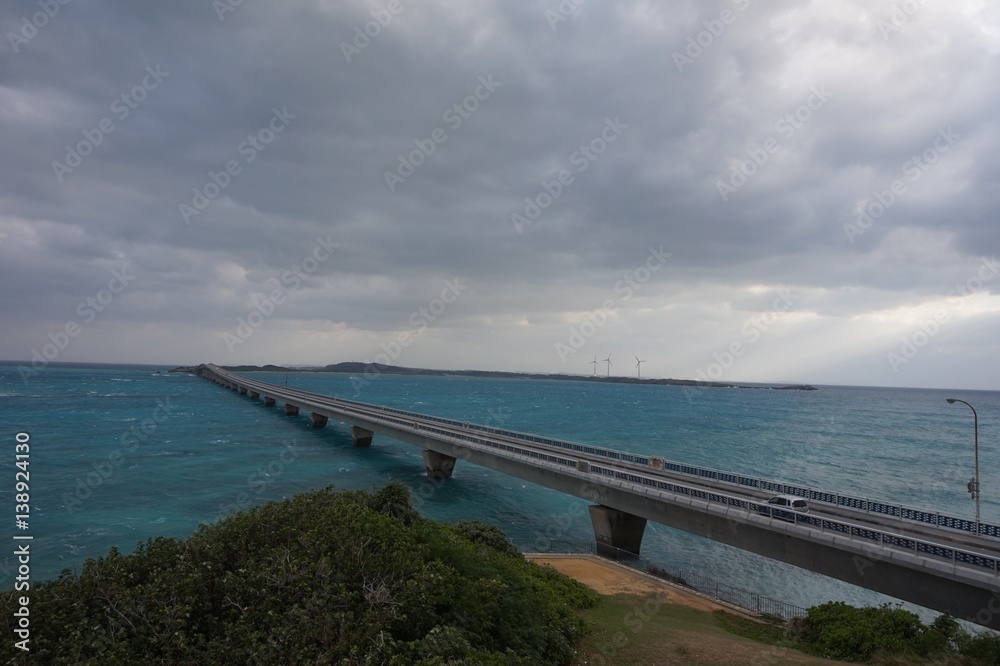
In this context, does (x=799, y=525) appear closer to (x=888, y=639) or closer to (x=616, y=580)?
(x=888, y=639)

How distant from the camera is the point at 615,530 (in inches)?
1494

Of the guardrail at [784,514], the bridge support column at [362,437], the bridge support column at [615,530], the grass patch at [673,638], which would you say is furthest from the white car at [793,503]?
the bridge support column at [362,437]

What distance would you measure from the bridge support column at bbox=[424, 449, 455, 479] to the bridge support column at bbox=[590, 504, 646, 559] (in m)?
28.3

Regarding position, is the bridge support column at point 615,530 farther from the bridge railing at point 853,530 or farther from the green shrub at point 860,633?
the green shrub at point 860,633

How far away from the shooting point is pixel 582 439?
93812 millimetres

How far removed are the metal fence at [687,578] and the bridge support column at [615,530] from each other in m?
0.42

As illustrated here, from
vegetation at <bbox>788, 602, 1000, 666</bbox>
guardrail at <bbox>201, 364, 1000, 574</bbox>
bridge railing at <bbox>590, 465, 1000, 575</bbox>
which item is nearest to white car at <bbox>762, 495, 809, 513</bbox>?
bridge railing at <bbox>590, 465, 1000, 575</bbox>

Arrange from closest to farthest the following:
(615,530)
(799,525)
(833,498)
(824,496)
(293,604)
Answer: (293,604) < (799,525) < (833,498) < (824,496) < (615,530)

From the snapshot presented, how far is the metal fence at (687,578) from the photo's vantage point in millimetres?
28516

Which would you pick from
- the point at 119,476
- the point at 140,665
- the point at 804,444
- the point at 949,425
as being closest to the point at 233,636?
the point at 140,665

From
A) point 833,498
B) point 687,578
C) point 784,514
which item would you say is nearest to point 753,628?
point 784,514

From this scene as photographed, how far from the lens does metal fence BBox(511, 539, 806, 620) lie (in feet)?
93.6

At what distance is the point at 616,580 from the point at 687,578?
6562 millimetres

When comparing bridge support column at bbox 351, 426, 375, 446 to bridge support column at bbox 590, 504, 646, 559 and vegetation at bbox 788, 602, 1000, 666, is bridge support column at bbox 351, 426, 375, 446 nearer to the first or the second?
bridge support column at bbox 590, 504, 646, 559
